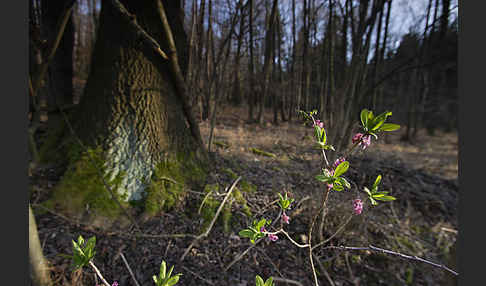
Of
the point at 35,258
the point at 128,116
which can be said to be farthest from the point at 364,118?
the point at 128,116

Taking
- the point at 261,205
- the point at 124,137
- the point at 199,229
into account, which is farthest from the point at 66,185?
the point at 261,205

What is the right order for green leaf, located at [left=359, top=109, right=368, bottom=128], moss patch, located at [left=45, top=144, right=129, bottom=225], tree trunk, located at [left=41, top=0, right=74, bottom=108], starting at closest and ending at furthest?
green leaf, located at [left=359, top=109, right=368, bottom=128]
moss patch, located at [left=45, top=144, right=129, bottom=225]
tree trunk, located at [left=41, top=0, right=74, bottom=108]

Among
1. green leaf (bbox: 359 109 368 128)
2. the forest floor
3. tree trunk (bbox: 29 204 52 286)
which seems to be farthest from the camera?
the forest floor

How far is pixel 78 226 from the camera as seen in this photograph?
201cm

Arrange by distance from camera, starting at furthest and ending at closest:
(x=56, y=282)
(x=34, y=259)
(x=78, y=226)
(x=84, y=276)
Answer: (x=78, y=226) < (x=84, y=276) < (x=56, y=282) < (x=34, y=259)

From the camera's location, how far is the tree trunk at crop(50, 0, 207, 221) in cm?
231

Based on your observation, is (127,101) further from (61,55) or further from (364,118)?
(61,55)

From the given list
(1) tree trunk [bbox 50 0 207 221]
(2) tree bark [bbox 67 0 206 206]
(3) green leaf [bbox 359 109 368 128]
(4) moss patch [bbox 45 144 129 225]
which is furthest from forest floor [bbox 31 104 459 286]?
(3) green leaf [bbox 359 109 368 128]

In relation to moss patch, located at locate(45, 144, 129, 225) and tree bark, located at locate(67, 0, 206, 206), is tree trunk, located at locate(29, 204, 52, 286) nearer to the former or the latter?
moss patch, located at locate(45, 144, 129, 225)

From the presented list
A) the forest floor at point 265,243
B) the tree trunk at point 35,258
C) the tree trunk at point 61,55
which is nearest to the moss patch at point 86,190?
the forest floor at point 265,243

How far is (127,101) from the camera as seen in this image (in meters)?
2.46

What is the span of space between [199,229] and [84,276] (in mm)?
962

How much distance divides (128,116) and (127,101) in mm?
176

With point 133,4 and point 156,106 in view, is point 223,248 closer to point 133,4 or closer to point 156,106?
point 156,106
